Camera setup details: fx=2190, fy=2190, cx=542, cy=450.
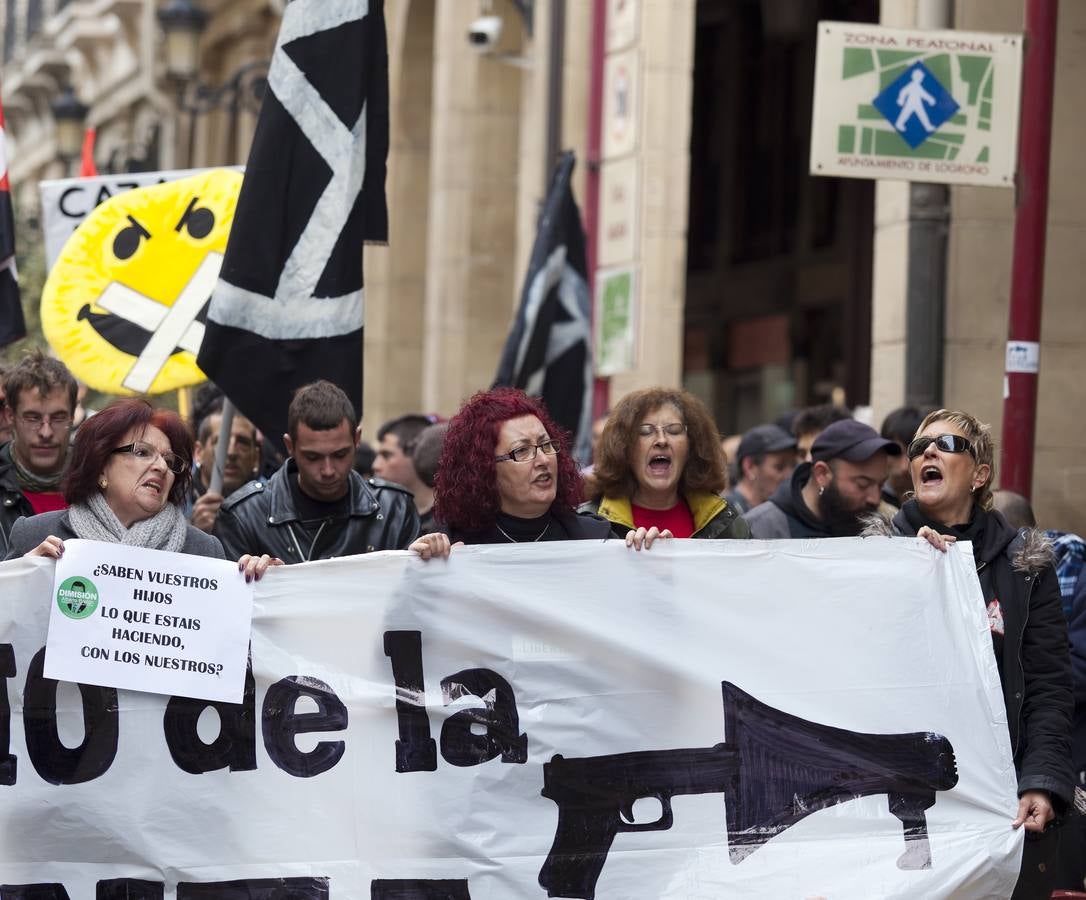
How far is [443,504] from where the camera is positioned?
19.7ft

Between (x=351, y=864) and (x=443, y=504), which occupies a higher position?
(x=443, y=504)

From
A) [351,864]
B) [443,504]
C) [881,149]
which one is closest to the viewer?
[351,864]

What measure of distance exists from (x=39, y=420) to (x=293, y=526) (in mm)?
921

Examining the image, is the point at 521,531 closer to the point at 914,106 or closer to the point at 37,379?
the point at 37,379

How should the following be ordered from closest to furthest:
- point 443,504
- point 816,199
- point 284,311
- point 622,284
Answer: point 443,504 < point 284,311 < point 622,284 < point 816,199

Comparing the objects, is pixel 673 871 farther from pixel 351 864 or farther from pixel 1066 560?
pixel 1066 560

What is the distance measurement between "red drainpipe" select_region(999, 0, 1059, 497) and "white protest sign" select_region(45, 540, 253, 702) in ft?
13.1

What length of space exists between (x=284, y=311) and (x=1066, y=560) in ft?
8.50

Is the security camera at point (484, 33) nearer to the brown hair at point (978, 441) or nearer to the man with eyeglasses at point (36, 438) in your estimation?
the man with eyeglasses at point (36, 438)

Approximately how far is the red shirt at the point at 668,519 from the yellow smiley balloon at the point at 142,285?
2.66m

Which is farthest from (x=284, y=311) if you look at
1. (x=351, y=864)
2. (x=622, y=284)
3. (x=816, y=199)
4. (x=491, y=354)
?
(x=816, y=199)

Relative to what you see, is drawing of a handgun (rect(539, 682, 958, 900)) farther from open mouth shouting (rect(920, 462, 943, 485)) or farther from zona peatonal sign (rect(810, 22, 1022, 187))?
zona peatonal sign (rect(810, 22, 1022, 187))

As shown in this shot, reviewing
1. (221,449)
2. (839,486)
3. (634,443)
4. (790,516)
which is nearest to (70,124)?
(221,449)

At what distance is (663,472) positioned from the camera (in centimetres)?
625
